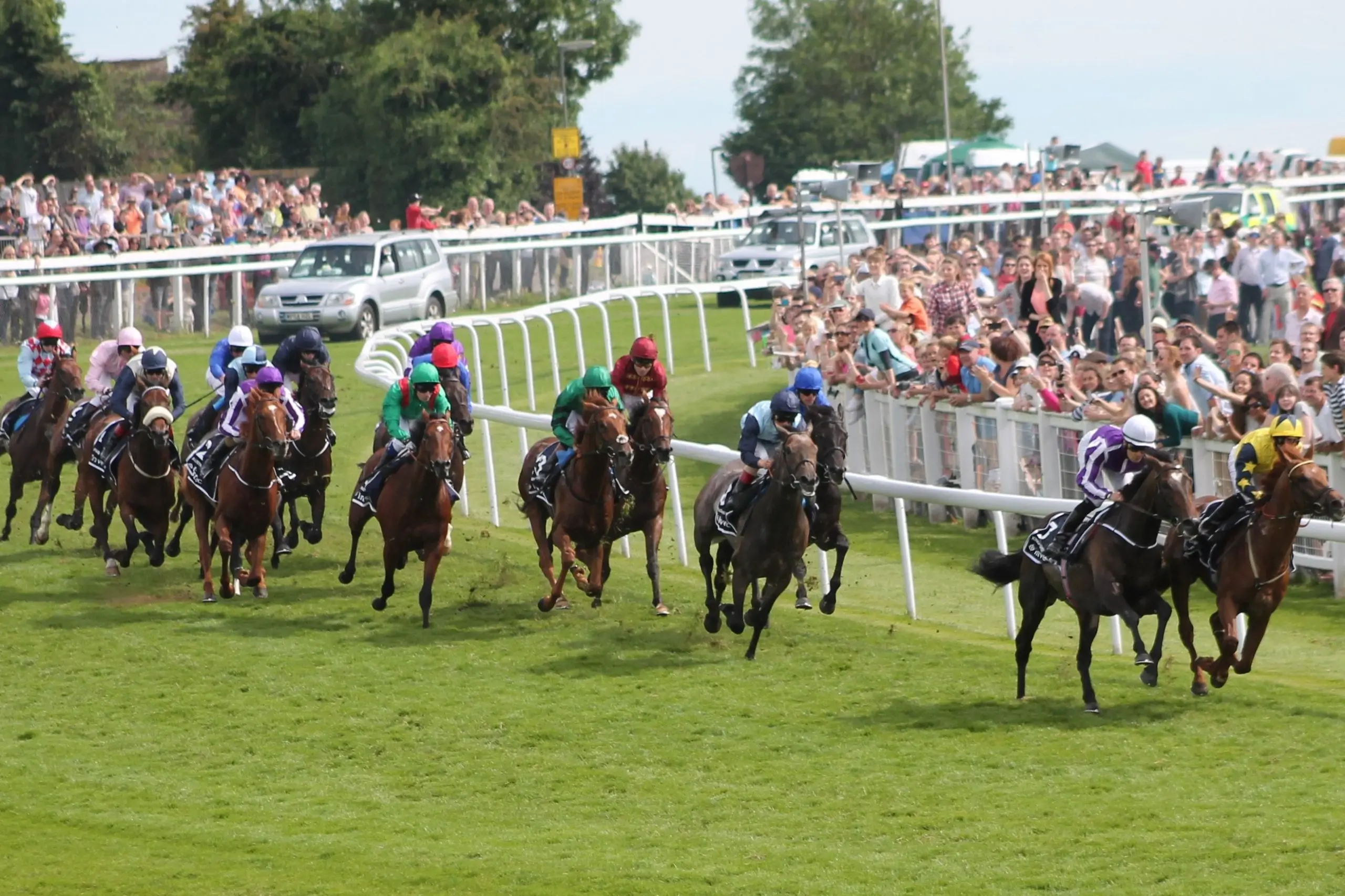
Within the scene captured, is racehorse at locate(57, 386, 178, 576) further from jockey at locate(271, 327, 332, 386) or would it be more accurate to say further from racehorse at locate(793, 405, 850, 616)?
racehorse at locate(793, 405, 850, 616)

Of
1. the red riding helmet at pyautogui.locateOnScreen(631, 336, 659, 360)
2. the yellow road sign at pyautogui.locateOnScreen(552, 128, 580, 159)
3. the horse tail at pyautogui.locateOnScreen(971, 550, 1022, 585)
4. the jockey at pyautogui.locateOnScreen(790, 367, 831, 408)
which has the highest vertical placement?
the yellow road sign at pyautogui.locateOnScreen(552, 128, 580, 159)

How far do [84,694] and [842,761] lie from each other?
422cm

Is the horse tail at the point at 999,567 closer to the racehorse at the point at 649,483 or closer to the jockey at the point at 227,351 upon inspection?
the racehorse at the point at 649,483

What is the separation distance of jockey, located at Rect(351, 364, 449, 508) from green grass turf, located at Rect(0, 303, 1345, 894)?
2.74 feet

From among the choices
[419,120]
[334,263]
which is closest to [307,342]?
[334,263]

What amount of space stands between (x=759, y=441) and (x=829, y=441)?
63 cm

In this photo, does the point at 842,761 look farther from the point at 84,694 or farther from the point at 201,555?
the point at 201,555

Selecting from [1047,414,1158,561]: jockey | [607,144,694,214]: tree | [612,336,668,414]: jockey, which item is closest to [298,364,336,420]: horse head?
[612,336,668,414]: jockey

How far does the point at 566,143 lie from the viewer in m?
35.2

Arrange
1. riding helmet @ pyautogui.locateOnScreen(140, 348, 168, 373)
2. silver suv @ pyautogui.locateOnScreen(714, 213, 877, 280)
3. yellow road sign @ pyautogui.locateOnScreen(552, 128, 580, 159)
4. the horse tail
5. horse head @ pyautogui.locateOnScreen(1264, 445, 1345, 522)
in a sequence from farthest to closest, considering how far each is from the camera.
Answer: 1. yellow road sign @ pyautogui.locateOnScreen(552, 128, 580, 159)
2. silver suv @ pyautogui.locateOnScreen(714, 213, 877, 280)
3. riding helmet @ pyautogui.locateOnScreen(140, 348, 168, 373)
4. the horse tail
5. horse head @ pyautogui.locateOnScreen(1264, 445, 1345, 522)

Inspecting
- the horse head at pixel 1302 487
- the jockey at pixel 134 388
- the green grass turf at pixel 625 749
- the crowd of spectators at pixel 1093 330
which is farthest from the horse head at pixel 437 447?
the horse head at pixel 1302 487

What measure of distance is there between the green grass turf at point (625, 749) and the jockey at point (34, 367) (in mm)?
1712

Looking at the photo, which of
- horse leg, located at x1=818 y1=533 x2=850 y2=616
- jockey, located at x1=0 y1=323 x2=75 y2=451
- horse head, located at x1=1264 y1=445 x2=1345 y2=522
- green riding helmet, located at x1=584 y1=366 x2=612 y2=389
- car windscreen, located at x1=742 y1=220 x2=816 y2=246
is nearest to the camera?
horse head, located at x1=1264 y1=445 x2=1345 y2=522

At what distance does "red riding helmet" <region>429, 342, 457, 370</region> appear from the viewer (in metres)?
12.9
